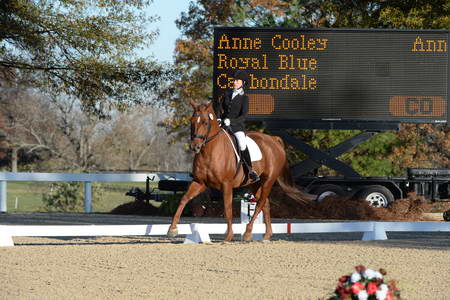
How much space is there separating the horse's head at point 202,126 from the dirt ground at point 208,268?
162 centimetres

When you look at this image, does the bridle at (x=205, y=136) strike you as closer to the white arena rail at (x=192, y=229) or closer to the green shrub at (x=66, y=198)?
the white arena rail at (x=192, y=229)

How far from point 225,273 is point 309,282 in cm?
120

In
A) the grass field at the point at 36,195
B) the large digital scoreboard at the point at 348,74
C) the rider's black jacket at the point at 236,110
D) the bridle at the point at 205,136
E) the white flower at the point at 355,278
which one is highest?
the large digital scoreboard at the point at 348,74

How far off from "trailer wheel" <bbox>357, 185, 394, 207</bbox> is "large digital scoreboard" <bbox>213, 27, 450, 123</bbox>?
229cm

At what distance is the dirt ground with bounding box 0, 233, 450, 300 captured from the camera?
9656 mm

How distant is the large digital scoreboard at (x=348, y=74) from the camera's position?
2234cm

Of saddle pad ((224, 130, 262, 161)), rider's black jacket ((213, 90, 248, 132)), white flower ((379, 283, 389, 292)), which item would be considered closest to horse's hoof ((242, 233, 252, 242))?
saddle pad ((224, 130, 262, 161))

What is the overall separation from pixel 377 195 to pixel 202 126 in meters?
10.8

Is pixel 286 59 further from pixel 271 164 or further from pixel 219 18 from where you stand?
pixel 219 18

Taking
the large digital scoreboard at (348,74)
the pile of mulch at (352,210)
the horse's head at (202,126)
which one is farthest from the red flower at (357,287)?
the pile of mulch at (352,210)

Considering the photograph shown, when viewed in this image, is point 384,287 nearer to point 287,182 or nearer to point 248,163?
point 248,163

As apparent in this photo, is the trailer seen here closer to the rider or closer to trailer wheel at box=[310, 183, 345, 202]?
trailer wheel at box=[310, 183, 345, 202]

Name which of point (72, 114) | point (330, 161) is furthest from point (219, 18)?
point (72, 114)

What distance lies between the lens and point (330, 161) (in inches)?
955
